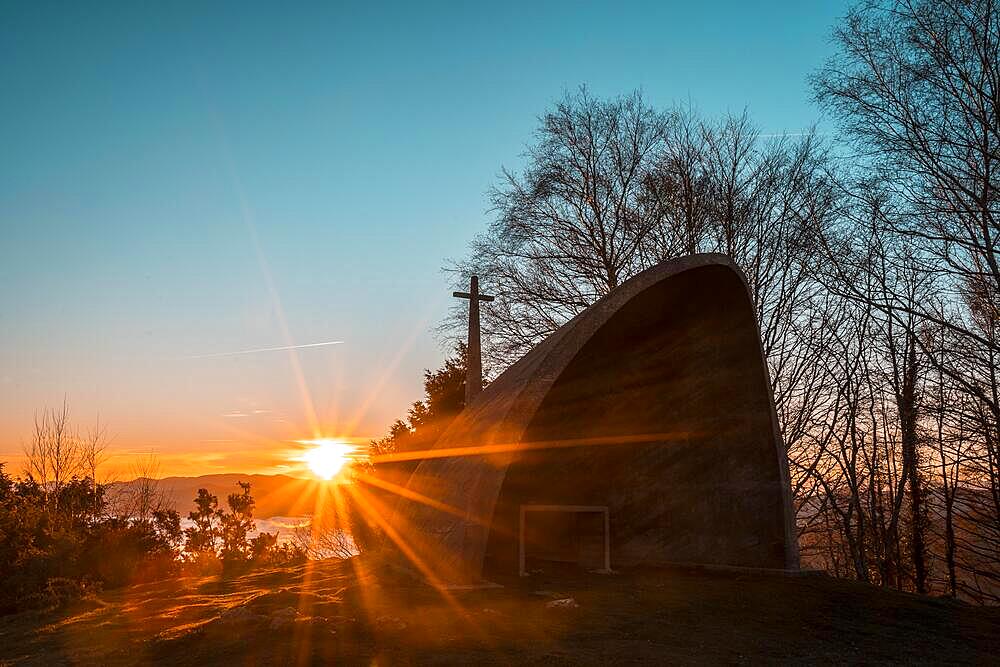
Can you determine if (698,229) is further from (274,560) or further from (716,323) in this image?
(274,560)

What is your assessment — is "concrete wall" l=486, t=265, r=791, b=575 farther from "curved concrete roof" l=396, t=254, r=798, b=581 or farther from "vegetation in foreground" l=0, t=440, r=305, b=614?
"vegetation in foreground" l=0, t=440, r=305, b=614

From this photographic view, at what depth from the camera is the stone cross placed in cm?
1502

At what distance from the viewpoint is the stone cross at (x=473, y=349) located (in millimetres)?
15023

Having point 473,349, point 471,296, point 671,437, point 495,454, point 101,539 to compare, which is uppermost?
point 471,296

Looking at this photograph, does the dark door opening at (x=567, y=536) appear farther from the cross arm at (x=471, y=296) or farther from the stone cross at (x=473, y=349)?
the cross arm at (x=471, y=296)

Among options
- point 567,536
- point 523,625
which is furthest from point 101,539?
point 523,625

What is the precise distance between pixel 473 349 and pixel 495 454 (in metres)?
8.56

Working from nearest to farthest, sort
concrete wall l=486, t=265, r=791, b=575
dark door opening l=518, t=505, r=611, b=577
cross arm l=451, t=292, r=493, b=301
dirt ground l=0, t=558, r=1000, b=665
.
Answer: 1. dirt ground l=0, t=558, r=1000, b=665
2. concrete wall l=486, t=265, r=791, b=575
3. dark door opening l=518, t=505, r=611, b=577
4. cross arm l=451, t=292, r=493, b=301

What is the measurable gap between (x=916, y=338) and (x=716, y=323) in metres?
4.80

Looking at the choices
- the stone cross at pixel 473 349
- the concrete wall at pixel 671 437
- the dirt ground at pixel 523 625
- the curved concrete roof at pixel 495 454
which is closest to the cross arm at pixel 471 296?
the stone cross at pixel 473 349

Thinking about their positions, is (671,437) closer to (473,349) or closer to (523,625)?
(523,625)

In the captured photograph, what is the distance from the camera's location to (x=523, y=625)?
5.48m

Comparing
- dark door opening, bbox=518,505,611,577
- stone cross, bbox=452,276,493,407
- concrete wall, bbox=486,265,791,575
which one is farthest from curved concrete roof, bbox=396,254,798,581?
stone cross, bbox=452,276,493,407

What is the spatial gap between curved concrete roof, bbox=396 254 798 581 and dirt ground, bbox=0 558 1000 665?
460mm
